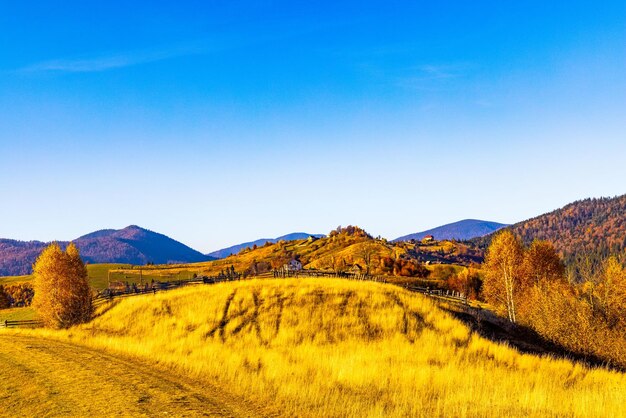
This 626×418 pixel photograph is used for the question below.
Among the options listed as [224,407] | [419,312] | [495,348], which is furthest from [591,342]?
[224,407]

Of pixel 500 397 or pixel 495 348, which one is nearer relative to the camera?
pixel 500 397

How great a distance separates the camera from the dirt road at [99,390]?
14398mm

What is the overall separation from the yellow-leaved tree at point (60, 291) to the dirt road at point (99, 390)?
116ft

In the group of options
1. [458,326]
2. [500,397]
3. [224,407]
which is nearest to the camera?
[224,407]

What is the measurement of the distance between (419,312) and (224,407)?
25.7 m

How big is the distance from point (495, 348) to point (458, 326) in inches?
229

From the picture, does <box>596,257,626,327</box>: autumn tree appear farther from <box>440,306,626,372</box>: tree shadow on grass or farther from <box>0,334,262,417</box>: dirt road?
<box>0,334,262,417</box>: dirt road

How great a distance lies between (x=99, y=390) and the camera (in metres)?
16.8

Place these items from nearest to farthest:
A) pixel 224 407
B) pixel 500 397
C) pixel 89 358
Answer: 1. pixel 224 407
2. pixel 500 397
3. pixel 89 358

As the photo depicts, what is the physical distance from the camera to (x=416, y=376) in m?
20.1

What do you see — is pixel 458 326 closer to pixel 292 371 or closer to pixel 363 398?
pixel 292 371

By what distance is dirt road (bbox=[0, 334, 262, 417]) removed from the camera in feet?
47.2

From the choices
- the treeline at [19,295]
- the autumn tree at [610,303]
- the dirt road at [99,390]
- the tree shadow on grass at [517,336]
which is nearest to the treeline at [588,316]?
the autumn tree at [610,303]

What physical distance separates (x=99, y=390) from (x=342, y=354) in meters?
14.2
